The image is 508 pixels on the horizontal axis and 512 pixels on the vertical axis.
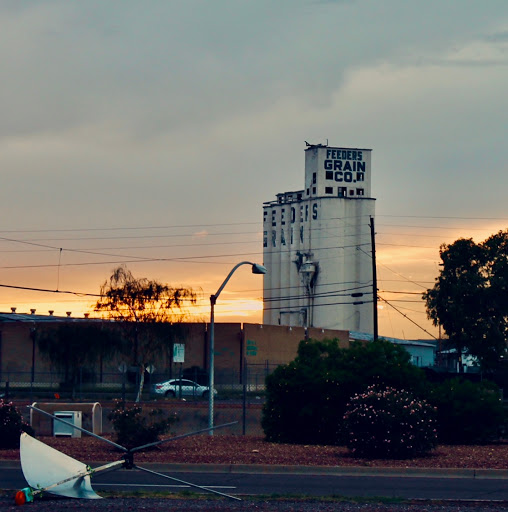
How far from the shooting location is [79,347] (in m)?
63.6

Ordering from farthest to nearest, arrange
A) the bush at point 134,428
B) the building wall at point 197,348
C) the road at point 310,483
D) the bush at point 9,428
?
the building wall at point 197,348, the bush at point 134,428, the bush at point 9,428, the road at point 310,483

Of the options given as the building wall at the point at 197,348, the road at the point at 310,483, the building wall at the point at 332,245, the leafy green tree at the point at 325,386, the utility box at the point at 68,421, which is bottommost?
the road at the point at 310,483

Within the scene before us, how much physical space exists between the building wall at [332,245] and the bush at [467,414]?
76072mm

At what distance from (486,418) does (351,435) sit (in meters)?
5.07

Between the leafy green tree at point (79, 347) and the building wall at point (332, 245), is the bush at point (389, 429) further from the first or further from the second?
the building wall at point (332, 245)

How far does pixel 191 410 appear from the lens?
38312mm

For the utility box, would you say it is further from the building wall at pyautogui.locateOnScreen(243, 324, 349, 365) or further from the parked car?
the building wall at pyautogui.locateOnScreen(243, 324, 349, 365)

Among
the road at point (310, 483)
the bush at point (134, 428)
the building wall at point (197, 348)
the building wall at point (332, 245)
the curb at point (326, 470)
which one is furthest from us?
the building wall at point (332, 245)

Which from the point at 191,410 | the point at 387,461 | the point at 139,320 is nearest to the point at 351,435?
the point at 387,461

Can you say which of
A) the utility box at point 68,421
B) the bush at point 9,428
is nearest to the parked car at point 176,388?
the utility box at point 68,421

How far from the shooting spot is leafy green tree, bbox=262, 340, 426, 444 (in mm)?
23391

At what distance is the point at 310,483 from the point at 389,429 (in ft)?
13.4

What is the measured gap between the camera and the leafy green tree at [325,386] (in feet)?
76.7

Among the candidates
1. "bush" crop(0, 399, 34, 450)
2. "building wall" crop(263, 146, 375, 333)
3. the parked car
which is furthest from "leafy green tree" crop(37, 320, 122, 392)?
"bush" crop(0, 399, 34, 450)
